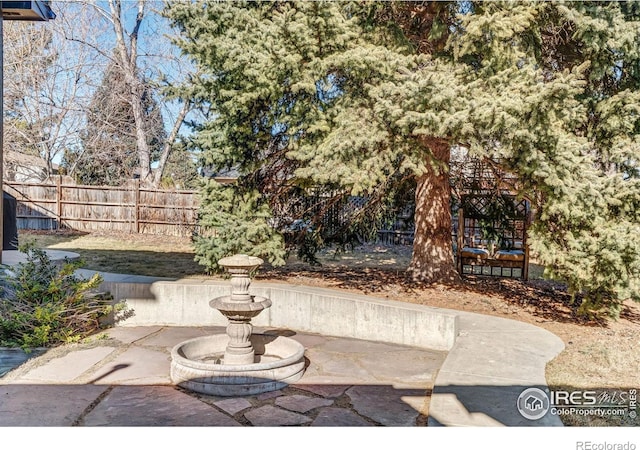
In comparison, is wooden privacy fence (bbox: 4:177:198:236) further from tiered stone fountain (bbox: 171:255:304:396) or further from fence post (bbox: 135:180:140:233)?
tiered stone fountain (bbox: 171:255:304:396)

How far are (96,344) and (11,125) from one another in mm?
13635

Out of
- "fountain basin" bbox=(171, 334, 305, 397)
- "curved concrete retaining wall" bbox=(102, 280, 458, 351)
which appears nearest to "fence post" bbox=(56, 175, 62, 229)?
"curved concrete retaining wall" bbox=(102, 280, 458, 351)

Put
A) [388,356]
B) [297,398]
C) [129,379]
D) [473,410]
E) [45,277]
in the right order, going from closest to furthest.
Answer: [473,410], [297,398], [129,379], [388,356], [45,277]

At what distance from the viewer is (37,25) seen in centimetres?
1408

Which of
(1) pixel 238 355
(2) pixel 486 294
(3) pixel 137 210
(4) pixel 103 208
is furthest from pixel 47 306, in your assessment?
(4) pixel 103 208

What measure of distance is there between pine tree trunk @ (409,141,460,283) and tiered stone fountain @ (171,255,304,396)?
307 cm

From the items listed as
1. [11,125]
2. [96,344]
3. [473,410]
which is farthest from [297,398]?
[11,125]

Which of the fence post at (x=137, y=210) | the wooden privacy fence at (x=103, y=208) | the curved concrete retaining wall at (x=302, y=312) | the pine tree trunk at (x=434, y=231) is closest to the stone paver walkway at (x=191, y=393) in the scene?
the curved concrete retaining wall at (x=302, y=312)

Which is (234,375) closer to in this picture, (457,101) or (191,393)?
(191,393)

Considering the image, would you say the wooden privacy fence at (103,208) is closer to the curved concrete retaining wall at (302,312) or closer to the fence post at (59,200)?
the fence post at (59,200)

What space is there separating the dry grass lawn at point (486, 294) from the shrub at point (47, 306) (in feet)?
4.74

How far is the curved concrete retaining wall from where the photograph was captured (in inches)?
170

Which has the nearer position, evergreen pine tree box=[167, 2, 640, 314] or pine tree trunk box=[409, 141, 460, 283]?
evergreen pine tree box=[167, 2, 640, 314]
